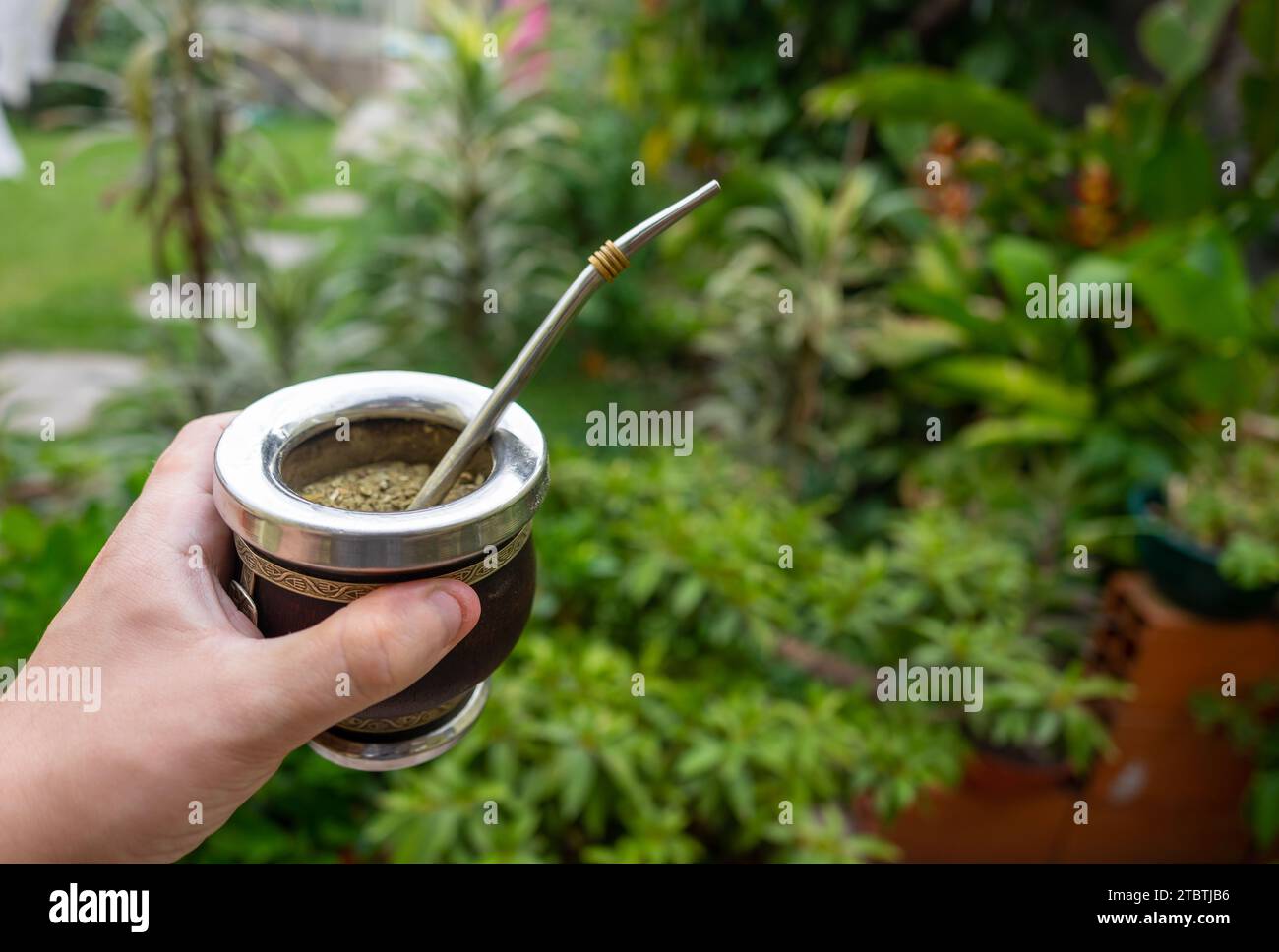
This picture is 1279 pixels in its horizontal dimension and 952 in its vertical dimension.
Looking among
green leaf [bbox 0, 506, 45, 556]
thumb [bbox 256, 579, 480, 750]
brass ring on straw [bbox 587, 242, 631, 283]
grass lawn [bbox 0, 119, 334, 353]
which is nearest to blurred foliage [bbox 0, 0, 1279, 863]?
green leaf [bbox 0, 506, 45, 556]

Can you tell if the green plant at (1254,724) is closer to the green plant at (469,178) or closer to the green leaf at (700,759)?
the green leaf at (700,759)

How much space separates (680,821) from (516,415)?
2.92ft

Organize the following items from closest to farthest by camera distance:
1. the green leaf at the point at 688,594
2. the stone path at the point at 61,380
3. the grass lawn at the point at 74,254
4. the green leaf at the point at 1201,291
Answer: the green leaf at the point at 688,594 → the green leaf at the point at 1201,291 → the stone path at the point at 61,380 → the grass lawn at the point at 74,254

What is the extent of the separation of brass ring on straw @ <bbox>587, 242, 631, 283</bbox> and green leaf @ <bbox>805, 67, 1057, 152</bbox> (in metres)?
2.22

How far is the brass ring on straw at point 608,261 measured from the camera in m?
0.75

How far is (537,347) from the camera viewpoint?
79 cm

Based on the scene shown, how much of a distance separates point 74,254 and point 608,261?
494cm

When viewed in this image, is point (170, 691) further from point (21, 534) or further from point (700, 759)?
point (21, 534)

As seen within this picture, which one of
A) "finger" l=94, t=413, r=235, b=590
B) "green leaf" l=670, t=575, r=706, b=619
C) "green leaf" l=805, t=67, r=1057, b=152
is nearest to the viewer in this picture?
"finger" l=94, t=413, r=235, b=590

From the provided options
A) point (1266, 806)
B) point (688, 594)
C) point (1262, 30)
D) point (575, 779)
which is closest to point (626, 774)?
point (575, 779)

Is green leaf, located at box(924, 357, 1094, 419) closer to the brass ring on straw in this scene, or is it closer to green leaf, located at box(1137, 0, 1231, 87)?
green leaf, located at box(1137, 0, 1231, 87)

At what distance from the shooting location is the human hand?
2.27 feet

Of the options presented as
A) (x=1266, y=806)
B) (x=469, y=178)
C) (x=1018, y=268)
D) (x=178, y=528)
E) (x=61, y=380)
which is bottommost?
(x=1266, y=806)

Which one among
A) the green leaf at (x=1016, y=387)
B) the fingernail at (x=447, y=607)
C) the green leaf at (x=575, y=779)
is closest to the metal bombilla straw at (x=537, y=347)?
the fingernail at (x=447, y=607)
